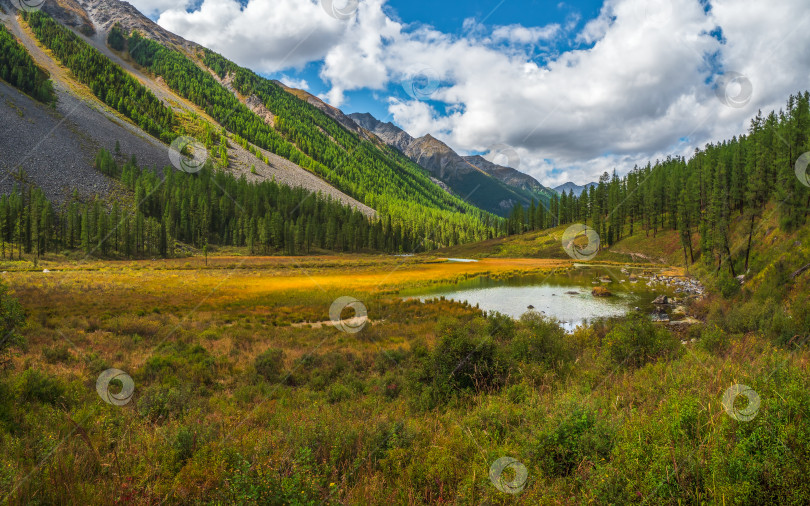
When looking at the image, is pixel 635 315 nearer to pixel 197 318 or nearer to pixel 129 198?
pixel 197 318

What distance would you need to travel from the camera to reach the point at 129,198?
10000 cm

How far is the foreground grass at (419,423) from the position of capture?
3908 mm

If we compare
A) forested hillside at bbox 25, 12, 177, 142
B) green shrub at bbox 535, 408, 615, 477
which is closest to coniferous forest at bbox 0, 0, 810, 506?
green shrub at bbox 535, 408, 615, 477

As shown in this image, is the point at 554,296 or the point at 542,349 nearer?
the point at 542,349

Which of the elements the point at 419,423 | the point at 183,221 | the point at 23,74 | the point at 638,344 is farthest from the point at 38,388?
the point at 23,74

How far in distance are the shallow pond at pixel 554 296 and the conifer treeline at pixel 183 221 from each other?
61792 millimetres

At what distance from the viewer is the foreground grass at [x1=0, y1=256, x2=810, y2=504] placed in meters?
3.91

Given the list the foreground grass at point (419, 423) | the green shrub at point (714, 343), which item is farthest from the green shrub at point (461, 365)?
the green shrub at point (714, 343)

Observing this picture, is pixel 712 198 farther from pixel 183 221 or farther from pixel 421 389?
pixel 183 221

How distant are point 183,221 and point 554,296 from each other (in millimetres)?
103803

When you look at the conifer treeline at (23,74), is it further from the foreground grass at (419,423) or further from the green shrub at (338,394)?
the green shrub at (338,394)

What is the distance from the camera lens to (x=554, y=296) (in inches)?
1438

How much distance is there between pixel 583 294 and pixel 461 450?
36.7 m

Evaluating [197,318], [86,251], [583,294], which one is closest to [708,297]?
[583,294]
